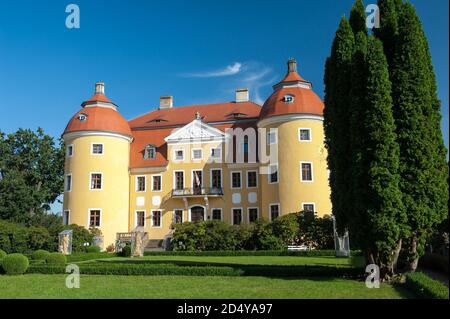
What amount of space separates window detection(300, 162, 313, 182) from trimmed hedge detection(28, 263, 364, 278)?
1634cm

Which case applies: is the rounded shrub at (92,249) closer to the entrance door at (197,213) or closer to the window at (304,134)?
the entrance door at (197,213)

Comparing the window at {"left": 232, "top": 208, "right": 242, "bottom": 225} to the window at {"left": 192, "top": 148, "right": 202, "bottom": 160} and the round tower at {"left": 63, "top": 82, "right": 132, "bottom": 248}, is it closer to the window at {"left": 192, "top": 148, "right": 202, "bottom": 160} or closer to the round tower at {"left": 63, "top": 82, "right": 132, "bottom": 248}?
the window at {"left": 192, "top": 148, "right": 202, "bottom": 160}

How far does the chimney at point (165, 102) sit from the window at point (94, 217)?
11670mm

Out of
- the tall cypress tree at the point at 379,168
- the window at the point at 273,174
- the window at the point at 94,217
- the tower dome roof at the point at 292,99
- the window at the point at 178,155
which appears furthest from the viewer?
the window at the point at 178,155

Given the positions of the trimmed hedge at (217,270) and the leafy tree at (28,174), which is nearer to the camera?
the trimmed hedge at (217,270)

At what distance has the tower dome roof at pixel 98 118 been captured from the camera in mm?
34397

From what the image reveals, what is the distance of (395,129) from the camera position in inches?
486

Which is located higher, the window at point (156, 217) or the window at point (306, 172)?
the window at point (306, 172)

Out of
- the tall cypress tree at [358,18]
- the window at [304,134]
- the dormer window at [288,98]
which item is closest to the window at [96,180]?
the dormer window at [288,98]

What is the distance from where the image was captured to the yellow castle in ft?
103

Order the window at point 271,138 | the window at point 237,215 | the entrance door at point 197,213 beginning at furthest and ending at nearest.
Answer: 1. the entrance door at point 197,213
2. the window at point 237,215
3. the window at point 271,138

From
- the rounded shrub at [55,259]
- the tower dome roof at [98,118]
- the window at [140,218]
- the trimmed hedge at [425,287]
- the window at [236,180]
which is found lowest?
the trimmed hedge at [425,287]
